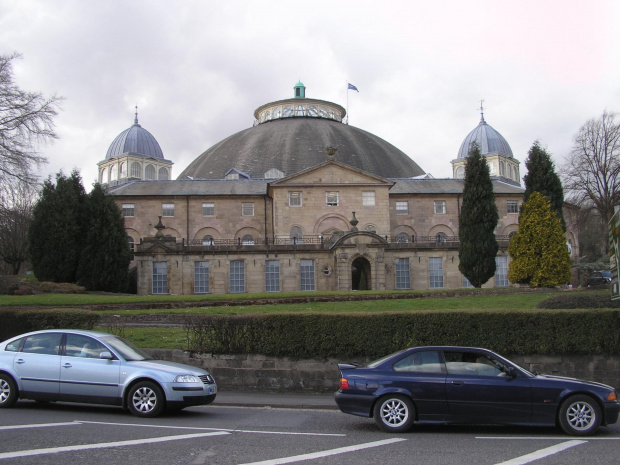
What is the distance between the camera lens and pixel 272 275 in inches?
1962

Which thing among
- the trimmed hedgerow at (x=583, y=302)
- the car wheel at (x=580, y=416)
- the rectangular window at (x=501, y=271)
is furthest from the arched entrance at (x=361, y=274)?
the car wheel at (x=580, y=416)

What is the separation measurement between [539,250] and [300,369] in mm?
26735

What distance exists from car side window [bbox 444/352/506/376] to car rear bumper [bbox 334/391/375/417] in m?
1.67

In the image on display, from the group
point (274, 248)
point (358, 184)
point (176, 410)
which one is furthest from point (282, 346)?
point (358, 184)

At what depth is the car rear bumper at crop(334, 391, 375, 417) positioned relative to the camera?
12.8 metres

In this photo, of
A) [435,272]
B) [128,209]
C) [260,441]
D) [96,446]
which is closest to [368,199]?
[435,272]

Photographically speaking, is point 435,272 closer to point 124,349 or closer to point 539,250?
point 539,250

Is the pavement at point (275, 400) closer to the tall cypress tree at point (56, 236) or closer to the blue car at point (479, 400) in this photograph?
the blue car at point (479, 400)

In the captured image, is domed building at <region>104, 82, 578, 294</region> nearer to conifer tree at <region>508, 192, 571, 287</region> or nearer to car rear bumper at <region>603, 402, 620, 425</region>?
conifer tree at <region>508, 192, 571, 287</region>

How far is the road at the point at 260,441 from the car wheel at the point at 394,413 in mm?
233

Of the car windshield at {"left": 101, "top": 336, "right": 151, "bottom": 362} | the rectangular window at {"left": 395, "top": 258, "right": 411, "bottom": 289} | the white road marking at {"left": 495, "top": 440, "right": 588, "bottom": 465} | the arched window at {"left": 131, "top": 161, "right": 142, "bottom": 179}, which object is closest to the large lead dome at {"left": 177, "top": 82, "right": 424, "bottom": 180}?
the arched window at {"left": 131, "top": 161, "right": 142, "bottom": 179}

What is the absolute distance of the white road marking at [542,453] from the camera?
1000 cm

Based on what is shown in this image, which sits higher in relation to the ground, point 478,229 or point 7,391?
point 478,229

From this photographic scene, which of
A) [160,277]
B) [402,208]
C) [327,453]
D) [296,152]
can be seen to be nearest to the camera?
[327,453]
